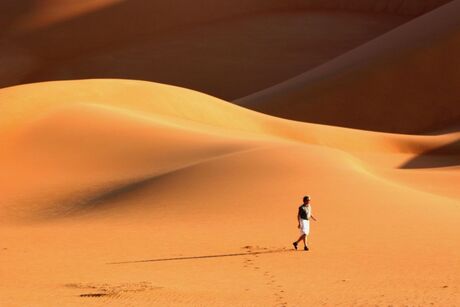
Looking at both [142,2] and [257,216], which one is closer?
[257,216]

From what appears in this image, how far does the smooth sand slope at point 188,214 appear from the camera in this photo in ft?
37.2

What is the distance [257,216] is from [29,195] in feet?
20.0

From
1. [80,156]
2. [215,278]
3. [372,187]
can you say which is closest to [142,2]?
[80,156]

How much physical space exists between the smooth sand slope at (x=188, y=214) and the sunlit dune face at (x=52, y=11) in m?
41.5

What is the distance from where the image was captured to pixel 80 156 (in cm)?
2380

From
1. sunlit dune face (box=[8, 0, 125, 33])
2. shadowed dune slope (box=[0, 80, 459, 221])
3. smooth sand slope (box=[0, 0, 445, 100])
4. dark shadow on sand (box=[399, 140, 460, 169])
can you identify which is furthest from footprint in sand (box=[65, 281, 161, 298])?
sunlit dune face (box=[8, 0, 125, 33])

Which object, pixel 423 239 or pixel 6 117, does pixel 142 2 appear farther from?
pixel 423 239

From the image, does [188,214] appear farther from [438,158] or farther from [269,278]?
[438,158]

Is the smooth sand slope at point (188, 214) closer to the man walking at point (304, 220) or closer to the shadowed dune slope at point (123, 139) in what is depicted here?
the shadowed dune slope at point (123, 139)

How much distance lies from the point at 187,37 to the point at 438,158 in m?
37.0

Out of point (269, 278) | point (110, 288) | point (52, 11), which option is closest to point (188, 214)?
point (269, 278)

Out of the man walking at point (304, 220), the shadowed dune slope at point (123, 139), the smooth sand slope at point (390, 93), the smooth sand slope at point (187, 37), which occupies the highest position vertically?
the smooth sand slope at point (187, 37)

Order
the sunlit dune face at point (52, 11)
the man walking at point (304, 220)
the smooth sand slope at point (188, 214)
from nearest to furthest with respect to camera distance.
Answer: the smooth sand slope at point (188, 214) < the man walking at point (304, 220) < the sunlit dune face at point (52, 11)

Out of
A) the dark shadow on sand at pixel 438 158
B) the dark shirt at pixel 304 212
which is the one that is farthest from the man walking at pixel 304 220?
the dark shadow on sand at pixel 438 158
